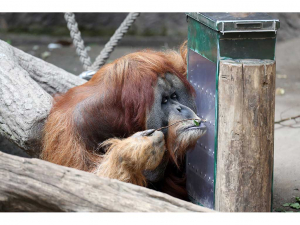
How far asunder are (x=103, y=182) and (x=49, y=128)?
94 centimetres

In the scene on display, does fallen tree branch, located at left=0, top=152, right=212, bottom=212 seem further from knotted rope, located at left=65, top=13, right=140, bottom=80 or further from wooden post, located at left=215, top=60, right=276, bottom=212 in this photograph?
knotted rope, located at left=65, top=13, right=140, bottom=80

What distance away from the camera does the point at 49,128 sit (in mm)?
2752

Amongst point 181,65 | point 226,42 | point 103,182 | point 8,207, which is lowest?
point 8,207

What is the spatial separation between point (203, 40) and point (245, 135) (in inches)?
22.7

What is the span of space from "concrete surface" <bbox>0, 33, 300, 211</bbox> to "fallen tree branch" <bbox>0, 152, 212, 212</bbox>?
1.11 m

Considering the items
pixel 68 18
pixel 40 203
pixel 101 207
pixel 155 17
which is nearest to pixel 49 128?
pixel 40 203

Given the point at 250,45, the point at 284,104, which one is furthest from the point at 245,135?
the point at 284,104

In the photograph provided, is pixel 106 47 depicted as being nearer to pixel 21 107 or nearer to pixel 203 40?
pixel 21 107

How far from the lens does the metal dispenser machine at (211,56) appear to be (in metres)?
2.06

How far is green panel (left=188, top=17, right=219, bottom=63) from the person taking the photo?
2.21 metres

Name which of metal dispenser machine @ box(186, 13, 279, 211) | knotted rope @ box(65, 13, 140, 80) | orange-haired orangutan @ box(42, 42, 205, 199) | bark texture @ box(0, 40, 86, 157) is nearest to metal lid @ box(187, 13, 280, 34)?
metal dispenser machine @ box(186, 13, 279, 211)

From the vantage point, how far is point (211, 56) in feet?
7.45

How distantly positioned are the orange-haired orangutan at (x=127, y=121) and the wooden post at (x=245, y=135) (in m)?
0.31

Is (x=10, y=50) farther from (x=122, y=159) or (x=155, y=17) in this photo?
(x=155, y=17)
